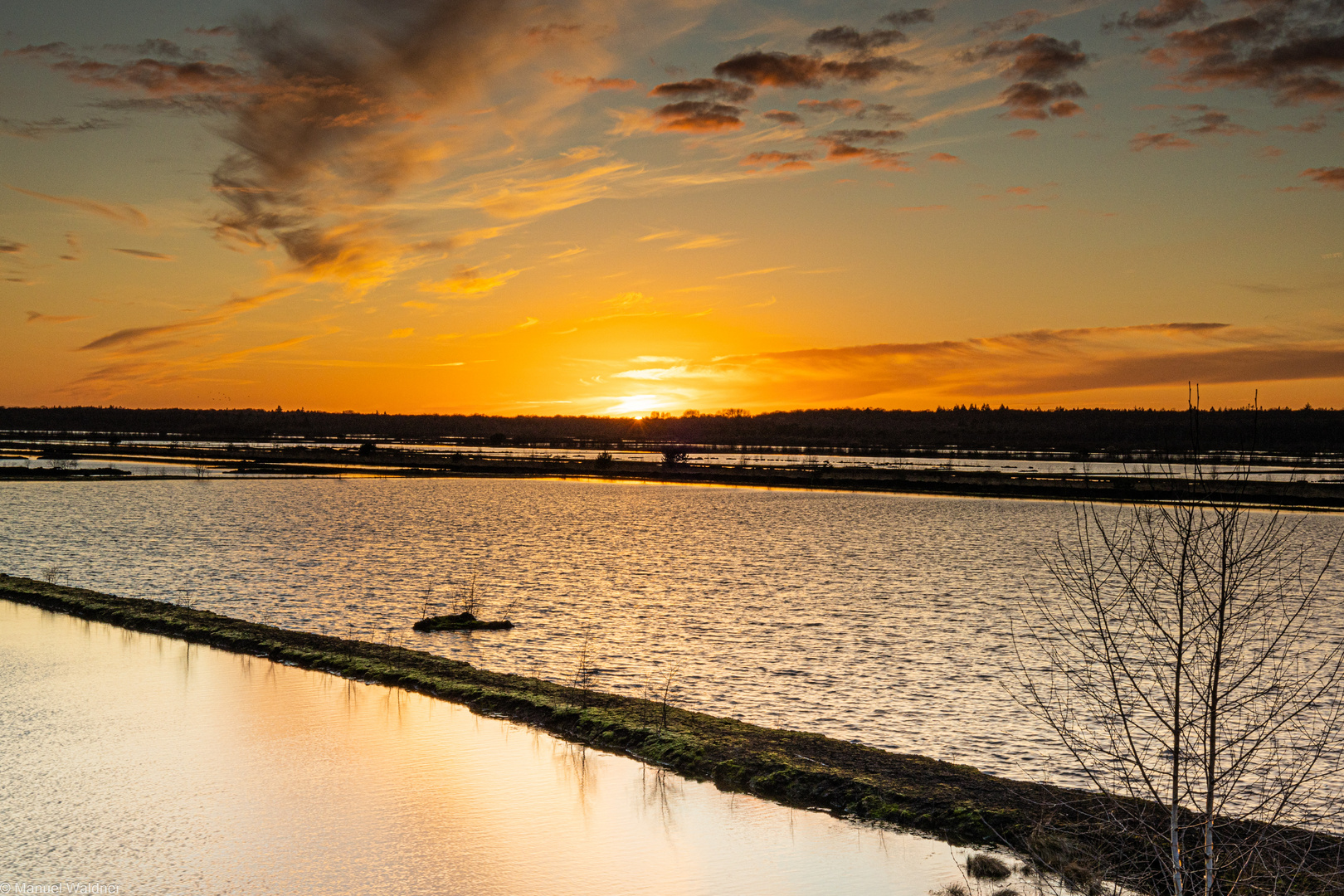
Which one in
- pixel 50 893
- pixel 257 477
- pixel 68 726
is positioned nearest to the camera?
pixel 50 893

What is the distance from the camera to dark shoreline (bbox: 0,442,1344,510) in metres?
56.3

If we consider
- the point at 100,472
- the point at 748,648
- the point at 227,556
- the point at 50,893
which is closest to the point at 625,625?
the point at 748,648

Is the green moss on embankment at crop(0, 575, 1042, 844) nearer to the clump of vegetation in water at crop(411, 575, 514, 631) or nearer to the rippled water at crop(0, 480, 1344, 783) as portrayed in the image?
the rippled water at crop(0, 480, 1344, 783)

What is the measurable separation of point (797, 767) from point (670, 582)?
1638cm

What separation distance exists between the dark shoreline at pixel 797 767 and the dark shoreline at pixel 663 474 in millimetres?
42515

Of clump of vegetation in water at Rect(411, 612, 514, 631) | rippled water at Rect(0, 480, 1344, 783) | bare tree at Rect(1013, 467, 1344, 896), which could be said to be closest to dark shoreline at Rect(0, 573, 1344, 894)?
bare tree at Rect(1013, 467, 1344, 896)

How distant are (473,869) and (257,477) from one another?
2771 inches

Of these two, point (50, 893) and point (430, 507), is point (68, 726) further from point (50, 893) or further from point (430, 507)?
point (430, 507)

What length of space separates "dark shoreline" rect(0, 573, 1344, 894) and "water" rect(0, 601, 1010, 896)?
12.8 inches

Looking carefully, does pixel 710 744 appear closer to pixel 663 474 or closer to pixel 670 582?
pixel 670 582

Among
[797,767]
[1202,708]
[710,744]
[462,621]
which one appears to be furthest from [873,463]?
[797,767]

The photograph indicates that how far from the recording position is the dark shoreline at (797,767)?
8219 millimetres

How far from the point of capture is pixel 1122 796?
9438 mm

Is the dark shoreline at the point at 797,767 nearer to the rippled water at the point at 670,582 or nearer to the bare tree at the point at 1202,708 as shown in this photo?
the bare tree at the point at 1202,708
